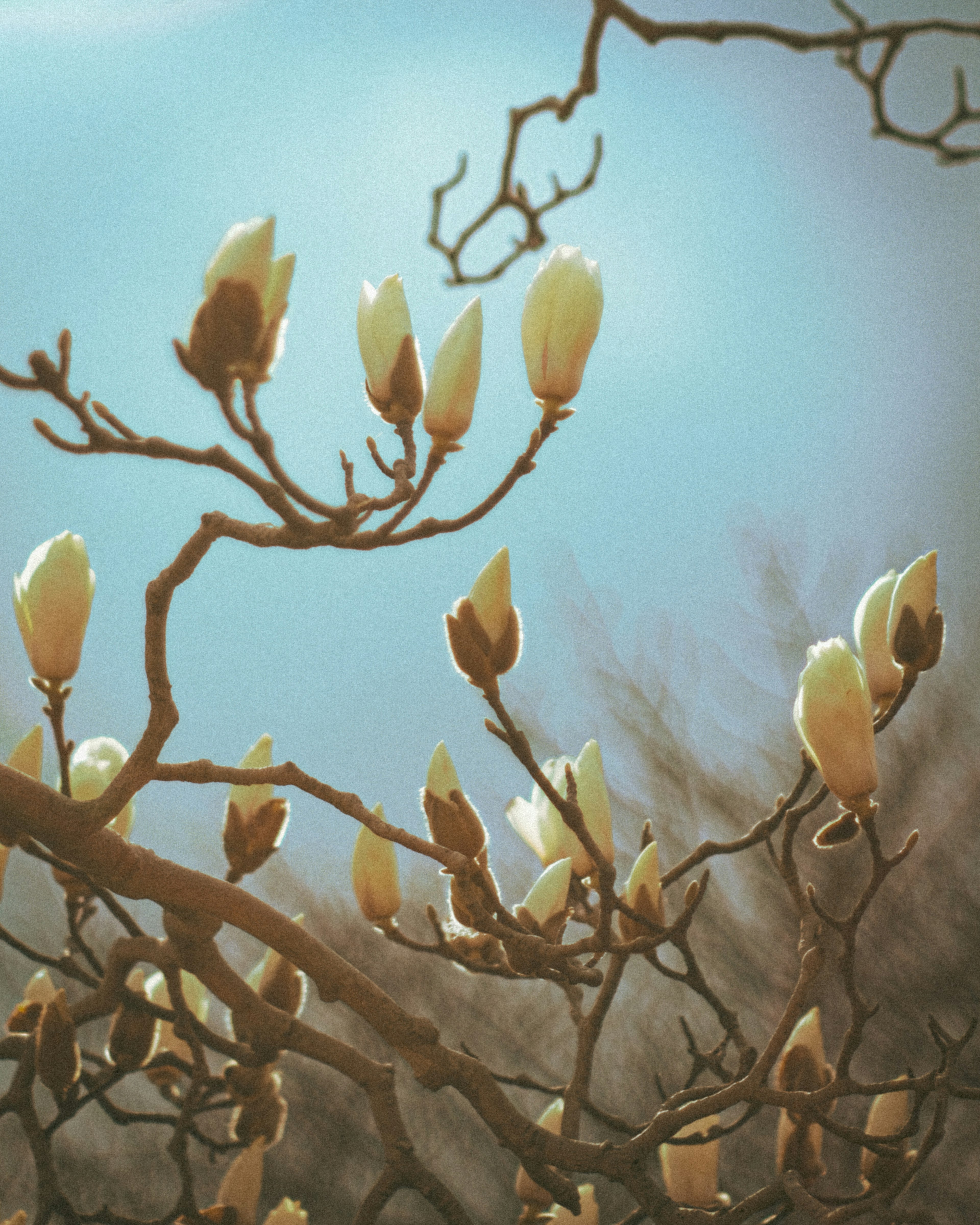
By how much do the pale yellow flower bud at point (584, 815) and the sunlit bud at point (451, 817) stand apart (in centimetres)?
3

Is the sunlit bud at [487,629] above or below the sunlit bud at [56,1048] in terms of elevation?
above

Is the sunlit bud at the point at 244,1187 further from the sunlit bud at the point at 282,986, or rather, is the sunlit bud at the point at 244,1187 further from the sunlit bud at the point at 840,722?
the sunlit bud at the point at 840,722

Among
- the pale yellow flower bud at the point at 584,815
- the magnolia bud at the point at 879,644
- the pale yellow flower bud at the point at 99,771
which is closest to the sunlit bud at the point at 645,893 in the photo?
the pale yellow flower bud at the point at 584,815

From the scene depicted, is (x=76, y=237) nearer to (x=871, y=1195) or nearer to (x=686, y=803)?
(x=686, y=803)

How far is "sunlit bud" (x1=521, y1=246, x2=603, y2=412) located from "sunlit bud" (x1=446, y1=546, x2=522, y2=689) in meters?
0.07

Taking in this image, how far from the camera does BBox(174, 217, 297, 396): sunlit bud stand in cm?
29

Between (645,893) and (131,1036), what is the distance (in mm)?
251

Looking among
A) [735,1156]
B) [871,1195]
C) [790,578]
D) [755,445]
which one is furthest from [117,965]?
[755,445]

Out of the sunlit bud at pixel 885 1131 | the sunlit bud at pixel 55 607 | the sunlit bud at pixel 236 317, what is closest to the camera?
the sunlit bud at pixel 236 317

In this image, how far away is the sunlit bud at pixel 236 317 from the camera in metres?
0.29

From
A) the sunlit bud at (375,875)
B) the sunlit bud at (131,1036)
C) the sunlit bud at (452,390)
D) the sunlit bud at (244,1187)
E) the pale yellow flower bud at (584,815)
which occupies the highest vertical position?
the sunlit bud at (452,390)

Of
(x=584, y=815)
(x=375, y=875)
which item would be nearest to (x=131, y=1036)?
(x=375, y=875)

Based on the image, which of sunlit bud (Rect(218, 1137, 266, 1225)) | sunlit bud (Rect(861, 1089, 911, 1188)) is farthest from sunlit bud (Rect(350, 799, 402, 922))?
sunlit bud (Rect(861, 1089, 911, 1188))

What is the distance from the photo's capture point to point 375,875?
1.63ft
